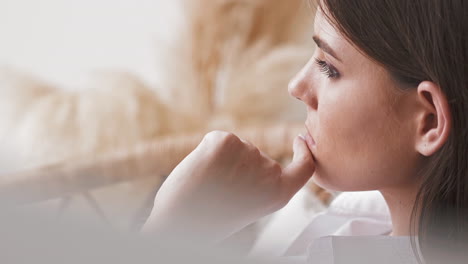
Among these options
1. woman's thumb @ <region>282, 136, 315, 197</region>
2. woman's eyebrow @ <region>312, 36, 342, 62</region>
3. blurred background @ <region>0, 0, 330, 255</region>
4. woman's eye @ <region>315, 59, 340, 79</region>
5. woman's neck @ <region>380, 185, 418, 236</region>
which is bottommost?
blurred background @ <region>0, 0, 330, 255</region>

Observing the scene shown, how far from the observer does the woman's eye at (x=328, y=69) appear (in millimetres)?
573

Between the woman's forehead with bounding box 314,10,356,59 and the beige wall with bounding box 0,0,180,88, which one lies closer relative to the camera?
the woman's forehead with bounding box 314,10,356,59

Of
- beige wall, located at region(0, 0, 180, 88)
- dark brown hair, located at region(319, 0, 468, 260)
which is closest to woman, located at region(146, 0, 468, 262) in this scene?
dark brown hair, located at region(319, 0, 468, 260)

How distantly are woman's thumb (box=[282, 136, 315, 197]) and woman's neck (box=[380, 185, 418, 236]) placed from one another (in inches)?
2.5

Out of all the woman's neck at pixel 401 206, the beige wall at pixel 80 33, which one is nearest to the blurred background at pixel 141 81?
the beige wall at pixel 80 33

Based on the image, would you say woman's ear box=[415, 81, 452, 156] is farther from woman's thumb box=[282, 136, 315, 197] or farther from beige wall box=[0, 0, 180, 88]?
beige wall box=[0, 0, 180, 88]

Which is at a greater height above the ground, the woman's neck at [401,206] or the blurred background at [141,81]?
the woman's neck at [401,206]

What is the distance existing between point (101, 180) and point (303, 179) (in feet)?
2.01

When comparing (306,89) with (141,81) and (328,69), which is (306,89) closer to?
(328,69)

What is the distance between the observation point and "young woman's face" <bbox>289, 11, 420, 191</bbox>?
552 mm

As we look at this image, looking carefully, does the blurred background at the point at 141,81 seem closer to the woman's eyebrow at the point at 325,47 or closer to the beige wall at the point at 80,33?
the beige wall at the point at 80,33

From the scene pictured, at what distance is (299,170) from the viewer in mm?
601

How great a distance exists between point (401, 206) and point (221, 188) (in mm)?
147

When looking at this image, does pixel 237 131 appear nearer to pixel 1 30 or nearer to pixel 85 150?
pixel 85 150
